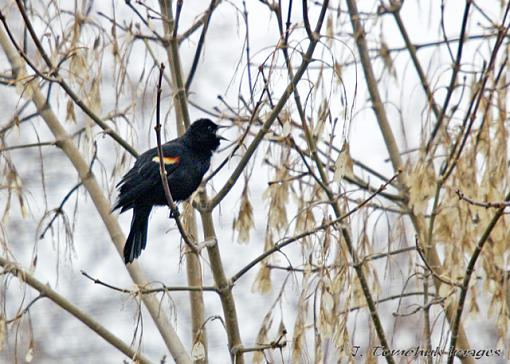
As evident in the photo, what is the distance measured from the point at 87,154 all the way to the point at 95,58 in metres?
0.34

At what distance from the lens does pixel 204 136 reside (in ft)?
12.9

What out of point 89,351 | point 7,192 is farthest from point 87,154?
point 89,351

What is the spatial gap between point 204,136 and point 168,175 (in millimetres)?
289

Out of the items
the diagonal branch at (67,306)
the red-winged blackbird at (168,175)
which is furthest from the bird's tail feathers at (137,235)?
the diagonal branch at (67,306)

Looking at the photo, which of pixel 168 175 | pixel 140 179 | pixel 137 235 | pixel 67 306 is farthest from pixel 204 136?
pixel 67 306

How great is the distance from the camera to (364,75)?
13.2 ft

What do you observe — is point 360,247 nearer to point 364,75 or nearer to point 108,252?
point 364,75

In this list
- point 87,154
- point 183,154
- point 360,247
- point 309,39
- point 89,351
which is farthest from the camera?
point 89,351

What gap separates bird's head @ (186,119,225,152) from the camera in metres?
3.88

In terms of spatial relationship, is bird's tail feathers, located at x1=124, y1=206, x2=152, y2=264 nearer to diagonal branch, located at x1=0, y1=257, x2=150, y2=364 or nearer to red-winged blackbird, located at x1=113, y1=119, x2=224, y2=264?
red-winged blackbird, located at x1=113, y1=119, x2=224, y2=264

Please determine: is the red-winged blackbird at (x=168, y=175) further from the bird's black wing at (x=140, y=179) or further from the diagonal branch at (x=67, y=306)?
the diagonal branch at (x=67, y=306)

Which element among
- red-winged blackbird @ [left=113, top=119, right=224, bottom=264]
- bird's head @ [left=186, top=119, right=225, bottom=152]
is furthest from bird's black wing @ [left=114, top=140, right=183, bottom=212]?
bird's head @ [left=186, top=119, right=225, bottom=152]

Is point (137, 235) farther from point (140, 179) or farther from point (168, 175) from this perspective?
point (168, 175)

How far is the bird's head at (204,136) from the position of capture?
3.88m
